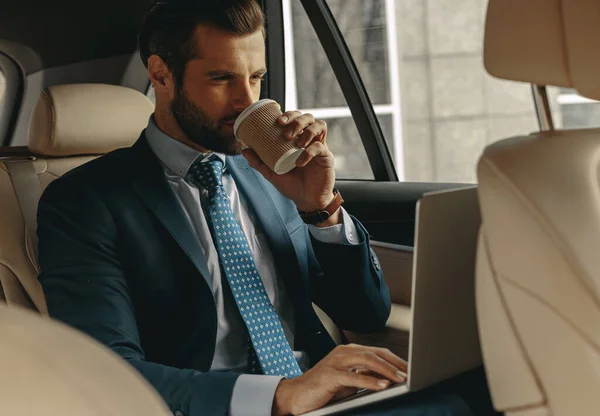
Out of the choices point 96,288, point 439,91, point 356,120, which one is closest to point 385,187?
point 356,120

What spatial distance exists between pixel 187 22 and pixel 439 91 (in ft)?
13.1

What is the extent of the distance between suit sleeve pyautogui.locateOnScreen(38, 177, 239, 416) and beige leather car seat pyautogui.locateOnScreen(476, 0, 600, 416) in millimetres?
436

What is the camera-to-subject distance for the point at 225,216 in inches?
66.7

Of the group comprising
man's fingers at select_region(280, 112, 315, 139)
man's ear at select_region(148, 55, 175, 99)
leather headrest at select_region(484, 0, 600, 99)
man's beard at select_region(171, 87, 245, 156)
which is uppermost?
Result: leather headrest at select_region(484, 0, 600, 99)

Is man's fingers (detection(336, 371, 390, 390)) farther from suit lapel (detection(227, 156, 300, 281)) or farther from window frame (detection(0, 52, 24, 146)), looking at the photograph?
window frame (detection(0, 52, 24, 146))

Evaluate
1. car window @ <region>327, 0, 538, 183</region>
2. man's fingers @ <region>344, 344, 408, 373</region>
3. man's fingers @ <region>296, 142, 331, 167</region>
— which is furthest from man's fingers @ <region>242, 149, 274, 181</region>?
car window @ <region>327, 0, 538, 183</region>

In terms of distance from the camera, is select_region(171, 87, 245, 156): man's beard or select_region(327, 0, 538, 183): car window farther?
select_region(327, 0, 538, 183): car window

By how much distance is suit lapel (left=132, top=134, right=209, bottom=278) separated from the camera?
1617 mm

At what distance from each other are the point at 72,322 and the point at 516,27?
825 millimetres

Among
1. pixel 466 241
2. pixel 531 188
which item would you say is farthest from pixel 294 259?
pixel 531 188

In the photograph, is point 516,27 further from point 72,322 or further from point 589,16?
point 72,322

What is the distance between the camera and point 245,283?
1.65 metres

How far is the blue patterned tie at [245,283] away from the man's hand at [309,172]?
0.10m

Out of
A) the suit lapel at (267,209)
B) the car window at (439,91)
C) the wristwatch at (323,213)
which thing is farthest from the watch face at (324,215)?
the car window at (439,91)
